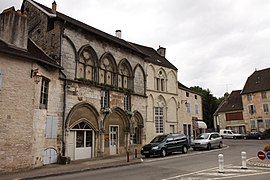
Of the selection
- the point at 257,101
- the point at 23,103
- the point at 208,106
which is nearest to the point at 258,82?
the point at 257,101

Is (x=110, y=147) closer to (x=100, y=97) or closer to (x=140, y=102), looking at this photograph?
(x=100, y=97)

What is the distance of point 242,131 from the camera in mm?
47219

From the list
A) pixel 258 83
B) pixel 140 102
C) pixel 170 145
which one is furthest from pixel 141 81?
pixel 258 83

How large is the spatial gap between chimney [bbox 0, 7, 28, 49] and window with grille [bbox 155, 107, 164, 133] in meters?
15.1

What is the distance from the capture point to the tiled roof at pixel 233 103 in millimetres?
49281

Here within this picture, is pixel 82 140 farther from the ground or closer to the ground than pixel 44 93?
closer to the ground

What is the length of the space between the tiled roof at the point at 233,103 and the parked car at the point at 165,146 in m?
32.3

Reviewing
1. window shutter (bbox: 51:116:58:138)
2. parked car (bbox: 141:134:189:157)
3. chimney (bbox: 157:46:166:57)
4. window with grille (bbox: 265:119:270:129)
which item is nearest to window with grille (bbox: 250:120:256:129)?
window with grille (bbox: 265:119:270:129)

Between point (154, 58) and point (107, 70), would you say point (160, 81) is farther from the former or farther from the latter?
point (107, 70)

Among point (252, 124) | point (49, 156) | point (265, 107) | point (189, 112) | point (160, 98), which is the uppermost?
point (265, 107)

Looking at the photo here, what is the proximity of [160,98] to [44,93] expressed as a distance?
533 inches

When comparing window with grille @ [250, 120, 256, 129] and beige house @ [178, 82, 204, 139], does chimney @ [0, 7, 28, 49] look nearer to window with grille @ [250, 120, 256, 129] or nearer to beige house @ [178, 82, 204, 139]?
beige house @ [178, 82, 204, 139]

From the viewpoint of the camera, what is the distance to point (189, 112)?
29.7m

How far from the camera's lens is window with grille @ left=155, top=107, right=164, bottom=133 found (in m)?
25.2
